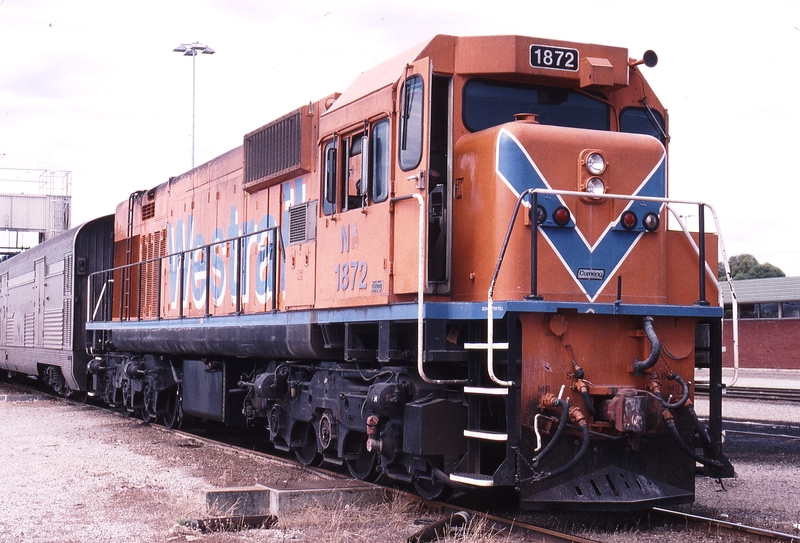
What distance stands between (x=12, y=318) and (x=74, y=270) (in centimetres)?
757

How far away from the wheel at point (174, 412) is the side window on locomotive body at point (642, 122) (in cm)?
805

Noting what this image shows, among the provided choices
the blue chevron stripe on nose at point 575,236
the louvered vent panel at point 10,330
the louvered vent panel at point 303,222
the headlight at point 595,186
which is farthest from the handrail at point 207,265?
the louvered vent panel at point 10,330

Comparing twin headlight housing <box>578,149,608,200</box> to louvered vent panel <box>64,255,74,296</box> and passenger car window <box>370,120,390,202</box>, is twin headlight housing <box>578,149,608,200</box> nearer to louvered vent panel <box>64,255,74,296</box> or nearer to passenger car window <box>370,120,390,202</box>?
passenger car window <box>370,120,390,202</box>

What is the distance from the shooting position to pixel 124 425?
14.5m

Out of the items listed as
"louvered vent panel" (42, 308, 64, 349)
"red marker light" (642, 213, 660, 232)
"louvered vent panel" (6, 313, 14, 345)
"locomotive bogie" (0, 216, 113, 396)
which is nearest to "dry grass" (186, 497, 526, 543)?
"red marker light" (642, 213, 660, 232)

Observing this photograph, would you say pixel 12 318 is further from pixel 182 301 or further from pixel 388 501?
pixel 388 501

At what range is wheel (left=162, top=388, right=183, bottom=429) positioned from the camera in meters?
13.6

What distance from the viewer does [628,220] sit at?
23.5 ft

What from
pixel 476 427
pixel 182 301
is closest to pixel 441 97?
pixel 476 427

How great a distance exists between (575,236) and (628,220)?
0.48m

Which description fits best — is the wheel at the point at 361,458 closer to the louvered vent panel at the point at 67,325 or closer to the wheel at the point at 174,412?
the wheel at the point at 174,412

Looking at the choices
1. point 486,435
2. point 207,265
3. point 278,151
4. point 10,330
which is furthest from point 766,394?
point 10,330

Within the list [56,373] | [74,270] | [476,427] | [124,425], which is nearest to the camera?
[476,427]

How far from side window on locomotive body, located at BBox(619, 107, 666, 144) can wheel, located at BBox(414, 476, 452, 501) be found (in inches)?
129
